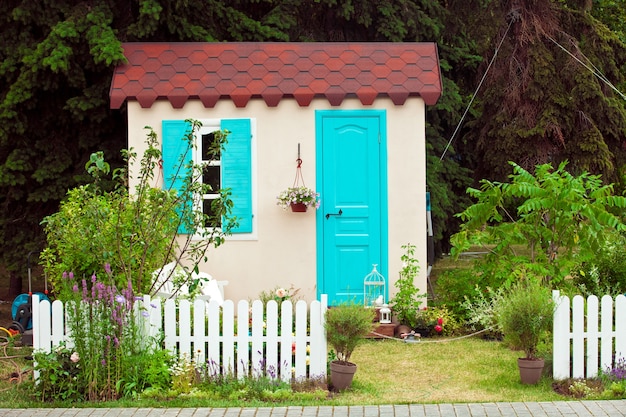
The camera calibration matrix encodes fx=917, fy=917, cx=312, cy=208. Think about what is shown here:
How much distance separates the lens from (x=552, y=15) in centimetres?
1816

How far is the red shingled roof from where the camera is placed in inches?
458

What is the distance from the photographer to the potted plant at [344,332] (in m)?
7.98

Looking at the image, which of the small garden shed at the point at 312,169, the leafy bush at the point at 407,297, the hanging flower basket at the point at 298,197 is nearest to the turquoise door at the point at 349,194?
the small garden shed at the point at 312,169

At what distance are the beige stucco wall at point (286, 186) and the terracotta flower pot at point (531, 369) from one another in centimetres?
351

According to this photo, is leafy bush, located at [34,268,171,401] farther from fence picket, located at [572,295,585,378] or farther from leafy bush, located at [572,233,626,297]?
leafy bush, located at [572,233,626,297]

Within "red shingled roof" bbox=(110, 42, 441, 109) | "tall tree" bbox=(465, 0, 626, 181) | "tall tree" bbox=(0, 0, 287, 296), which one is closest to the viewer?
"red shingled roof" bbox=(110, 42, 441, 109)

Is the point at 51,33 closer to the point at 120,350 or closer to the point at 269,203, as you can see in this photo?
the point at 269,203

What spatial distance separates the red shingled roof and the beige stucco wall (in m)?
0.15

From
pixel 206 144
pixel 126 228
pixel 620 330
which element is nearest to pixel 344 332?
pixel 126 228

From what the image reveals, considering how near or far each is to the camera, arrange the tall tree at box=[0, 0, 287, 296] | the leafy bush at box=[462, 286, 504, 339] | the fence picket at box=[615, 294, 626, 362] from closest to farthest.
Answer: the fence picket at box=[615, 294, 626, 362]
the leafy bush at box=[462, 286, 504, 339]
the tall tree at box=[0, 0, 287, 296]

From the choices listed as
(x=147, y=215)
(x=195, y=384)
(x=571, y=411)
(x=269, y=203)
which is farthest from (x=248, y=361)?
(x=269, y=203)

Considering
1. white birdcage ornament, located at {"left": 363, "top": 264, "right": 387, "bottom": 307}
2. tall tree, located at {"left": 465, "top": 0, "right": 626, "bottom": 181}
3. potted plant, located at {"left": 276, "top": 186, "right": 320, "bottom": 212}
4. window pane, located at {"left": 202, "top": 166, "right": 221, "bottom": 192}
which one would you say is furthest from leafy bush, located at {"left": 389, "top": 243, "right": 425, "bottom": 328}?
tall tree, located at {"left": 465, "top": 0, "right": 626, "bottom": 181}

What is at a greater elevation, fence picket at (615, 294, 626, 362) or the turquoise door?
the turquoise door

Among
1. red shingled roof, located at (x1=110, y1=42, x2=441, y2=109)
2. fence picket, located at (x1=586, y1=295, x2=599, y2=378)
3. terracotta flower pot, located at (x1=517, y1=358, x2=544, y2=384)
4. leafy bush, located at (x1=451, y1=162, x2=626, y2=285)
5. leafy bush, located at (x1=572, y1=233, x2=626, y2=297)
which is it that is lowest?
terracotta flower pot, located at (x1=517, y1=358, x2=544, y2=384)
